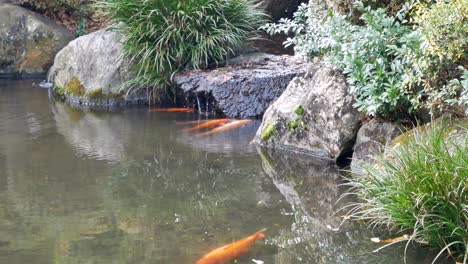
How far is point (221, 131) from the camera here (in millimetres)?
9359

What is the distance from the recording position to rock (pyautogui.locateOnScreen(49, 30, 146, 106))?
11.6 meters

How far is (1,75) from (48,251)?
9.76 meters

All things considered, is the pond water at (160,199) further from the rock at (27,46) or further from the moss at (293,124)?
the rock at (27,46)

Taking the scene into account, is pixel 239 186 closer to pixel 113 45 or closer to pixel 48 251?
pixel 48 251

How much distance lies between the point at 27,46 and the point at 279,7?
5431 millimetres

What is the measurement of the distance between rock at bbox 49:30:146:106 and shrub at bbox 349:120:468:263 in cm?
681

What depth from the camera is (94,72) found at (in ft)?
38.8

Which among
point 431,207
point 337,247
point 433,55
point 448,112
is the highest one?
point 433,55

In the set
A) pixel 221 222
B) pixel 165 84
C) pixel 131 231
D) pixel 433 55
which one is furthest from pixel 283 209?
pixel 165 84

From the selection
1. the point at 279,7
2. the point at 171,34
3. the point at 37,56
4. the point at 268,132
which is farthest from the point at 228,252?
the point at 279,7

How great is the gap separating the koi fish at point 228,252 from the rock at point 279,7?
10.1 meters

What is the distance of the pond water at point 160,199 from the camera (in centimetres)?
532

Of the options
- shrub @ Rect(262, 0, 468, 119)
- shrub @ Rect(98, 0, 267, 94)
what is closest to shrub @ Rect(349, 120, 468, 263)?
shrub @ Rect(262, 0, 468, 119)

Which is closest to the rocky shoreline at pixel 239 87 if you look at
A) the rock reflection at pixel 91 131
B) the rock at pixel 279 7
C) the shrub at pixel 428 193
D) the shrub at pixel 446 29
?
the rock reflection at pixel 91 131
